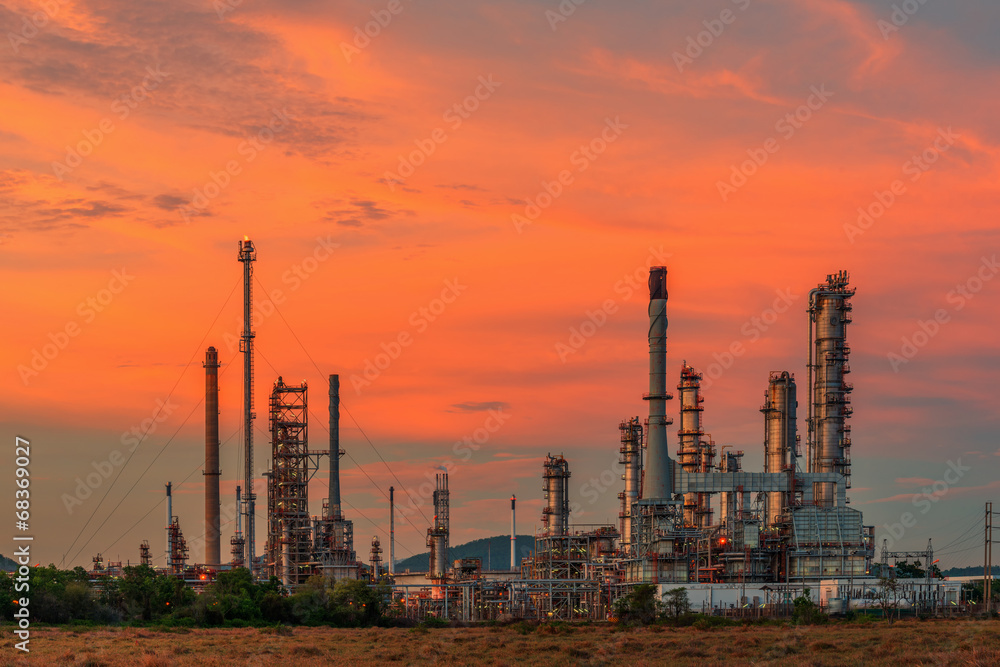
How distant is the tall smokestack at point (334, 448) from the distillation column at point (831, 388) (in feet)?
136

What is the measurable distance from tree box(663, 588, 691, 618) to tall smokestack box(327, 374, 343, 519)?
117 feet

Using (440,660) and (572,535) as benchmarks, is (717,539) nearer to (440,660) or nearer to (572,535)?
(572,535)

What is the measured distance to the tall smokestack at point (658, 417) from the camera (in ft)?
314

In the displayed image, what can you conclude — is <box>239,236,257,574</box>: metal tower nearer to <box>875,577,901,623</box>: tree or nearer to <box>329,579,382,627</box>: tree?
<box>329,579,382,627</box>: tree

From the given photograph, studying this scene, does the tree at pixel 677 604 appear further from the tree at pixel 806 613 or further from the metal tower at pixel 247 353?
the metal tower at pixel 247 353

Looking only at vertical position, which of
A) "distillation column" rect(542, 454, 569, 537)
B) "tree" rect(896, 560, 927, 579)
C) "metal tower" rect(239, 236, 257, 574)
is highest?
"metal tower" rect(239, 236, 257, 574)

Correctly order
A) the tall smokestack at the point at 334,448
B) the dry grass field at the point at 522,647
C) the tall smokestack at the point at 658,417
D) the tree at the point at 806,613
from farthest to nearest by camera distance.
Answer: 1. the tall smokestack at the point at 334,448
2. the tall smokestack at the point at 658,417
3. the tree at the point at 806,613
4. the dry grass field at the point at 522,647

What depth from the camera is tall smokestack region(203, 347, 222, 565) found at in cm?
10012

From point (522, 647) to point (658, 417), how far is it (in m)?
44.2

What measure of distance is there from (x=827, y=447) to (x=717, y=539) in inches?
471

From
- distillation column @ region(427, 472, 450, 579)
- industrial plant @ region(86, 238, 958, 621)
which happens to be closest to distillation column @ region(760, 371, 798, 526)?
industrial plant @ region(86, 238, 958, 621)

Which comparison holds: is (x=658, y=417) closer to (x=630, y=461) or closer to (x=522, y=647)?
(x=630, y=461)

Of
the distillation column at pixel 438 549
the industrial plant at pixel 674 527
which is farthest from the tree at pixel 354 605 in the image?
the distillation column at pixel 438 549

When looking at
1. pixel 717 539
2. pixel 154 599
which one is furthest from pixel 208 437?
pixel 717 539
